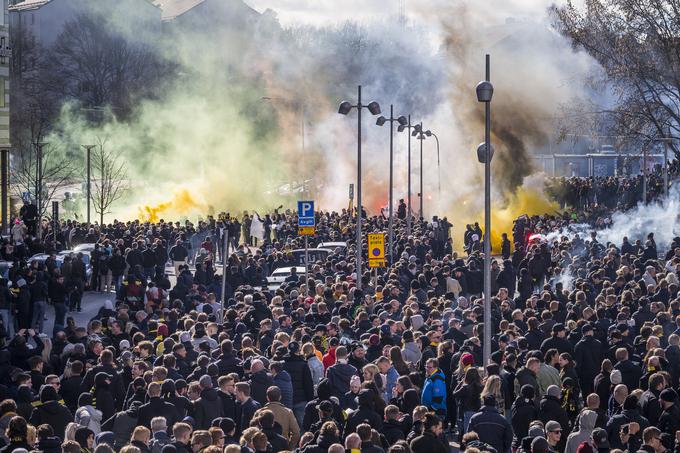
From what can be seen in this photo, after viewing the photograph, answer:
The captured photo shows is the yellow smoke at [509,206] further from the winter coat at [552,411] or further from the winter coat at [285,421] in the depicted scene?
the winter coat at [285,421]

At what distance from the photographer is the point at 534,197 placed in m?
56.6

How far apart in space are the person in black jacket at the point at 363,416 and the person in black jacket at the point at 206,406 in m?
1.59

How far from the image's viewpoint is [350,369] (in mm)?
14930

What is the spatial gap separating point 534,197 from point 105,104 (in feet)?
129

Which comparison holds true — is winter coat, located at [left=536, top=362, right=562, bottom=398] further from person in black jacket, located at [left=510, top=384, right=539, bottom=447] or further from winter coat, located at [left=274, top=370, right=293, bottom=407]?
winter coat, located at [left=274, top=370, right=293, bottom=407]

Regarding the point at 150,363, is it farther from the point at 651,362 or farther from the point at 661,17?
the point at 661,17

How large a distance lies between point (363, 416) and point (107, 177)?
164 feet

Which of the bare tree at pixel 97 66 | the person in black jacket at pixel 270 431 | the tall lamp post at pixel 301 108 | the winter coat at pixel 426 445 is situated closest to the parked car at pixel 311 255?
the person in black jacket at pixel 270 431

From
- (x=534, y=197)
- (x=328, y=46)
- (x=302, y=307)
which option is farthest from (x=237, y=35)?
(x=302, y=307)

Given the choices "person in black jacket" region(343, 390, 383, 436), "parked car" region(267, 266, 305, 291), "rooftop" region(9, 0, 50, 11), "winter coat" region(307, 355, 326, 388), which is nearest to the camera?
"person in black jacket" region(343, 390, 383, 436)

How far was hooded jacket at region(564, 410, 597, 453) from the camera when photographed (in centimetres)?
1266

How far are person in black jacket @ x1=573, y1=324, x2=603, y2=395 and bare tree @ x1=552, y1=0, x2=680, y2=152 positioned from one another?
34.7 meters

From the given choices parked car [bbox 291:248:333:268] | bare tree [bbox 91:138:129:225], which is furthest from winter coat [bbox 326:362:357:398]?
bare tree [bbox 91:138:129:225]

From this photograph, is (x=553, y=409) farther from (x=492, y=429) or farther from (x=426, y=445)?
(x=426, y=445)
